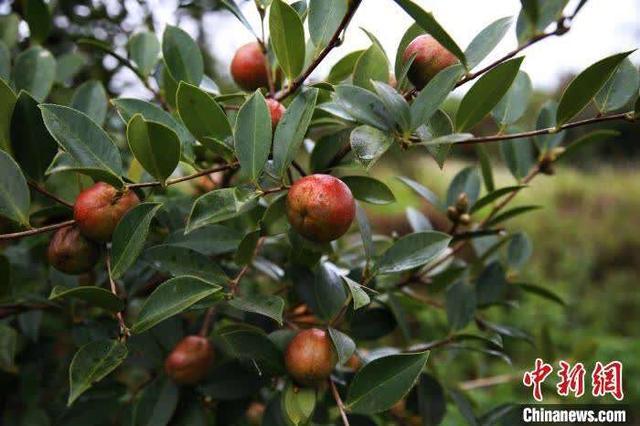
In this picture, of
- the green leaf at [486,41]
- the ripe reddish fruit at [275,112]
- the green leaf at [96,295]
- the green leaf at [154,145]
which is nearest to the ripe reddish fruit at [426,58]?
Result: the green leaf at [486,41]

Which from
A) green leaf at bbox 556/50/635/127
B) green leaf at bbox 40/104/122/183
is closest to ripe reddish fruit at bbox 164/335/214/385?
green leaf at bbox 40/104/122/183

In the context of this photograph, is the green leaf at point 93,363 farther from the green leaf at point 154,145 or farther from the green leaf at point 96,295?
the green leaf at point 154,145

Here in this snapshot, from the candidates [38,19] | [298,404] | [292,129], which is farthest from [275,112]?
[38,19]

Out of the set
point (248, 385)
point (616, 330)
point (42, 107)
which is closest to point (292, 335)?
point (248, 385)

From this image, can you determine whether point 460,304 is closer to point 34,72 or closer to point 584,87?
point 584,87

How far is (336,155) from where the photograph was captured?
0.61 meters

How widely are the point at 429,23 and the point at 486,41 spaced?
105 mm

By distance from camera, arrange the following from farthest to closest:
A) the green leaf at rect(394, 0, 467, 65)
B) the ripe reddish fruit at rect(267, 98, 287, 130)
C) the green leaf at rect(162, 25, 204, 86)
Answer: the green leaf at rect(162, 25, 204, 86)
the ripe reddish fruit at rect(267, 98, 287, 130)
the green leaf at rect(394, 0, 467, 65)

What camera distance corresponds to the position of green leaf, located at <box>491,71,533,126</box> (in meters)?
0.69

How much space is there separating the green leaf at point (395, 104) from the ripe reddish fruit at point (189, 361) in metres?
0.33

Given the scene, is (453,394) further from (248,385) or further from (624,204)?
(624,204)

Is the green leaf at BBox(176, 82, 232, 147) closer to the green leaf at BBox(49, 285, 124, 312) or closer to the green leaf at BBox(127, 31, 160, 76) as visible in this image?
the green leaf at BBox(49, 285, 124, 312)

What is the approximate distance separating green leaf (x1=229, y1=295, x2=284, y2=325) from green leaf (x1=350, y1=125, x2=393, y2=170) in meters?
0.14

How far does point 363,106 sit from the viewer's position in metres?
0.51
